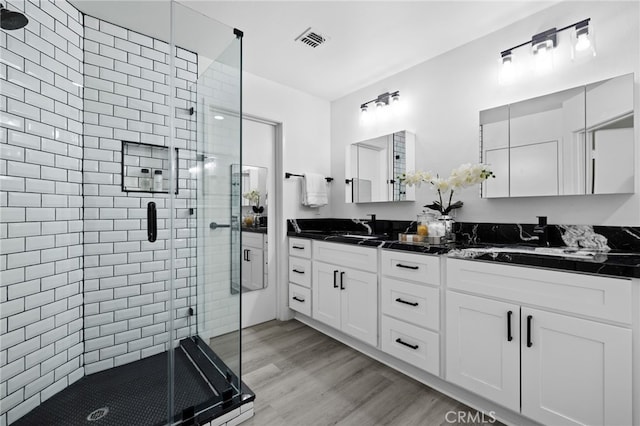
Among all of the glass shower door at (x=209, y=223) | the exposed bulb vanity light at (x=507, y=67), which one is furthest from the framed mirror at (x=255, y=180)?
the exposed bulb vanity light at (x=507, y=67)

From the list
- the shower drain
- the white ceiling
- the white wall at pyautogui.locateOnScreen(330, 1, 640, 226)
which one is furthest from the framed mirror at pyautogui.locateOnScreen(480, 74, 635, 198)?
the shower drain

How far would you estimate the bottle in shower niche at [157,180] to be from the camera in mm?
2197

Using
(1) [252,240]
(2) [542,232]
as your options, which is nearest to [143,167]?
(1) [252,240]

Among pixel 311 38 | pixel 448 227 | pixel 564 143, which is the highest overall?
pixel 311 38

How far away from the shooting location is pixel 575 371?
1285 mm

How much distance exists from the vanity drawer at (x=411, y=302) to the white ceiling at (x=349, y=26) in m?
1.83

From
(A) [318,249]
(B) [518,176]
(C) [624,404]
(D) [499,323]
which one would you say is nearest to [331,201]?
(A) [318,249]

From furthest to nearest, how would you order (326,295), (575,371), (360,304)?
(326,295) → (360,304) → (575,371)

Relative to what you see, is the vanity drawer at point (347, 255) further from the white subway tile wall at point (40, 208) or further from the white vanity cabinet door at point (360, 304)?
the white subway tile wall at point (40, 208)

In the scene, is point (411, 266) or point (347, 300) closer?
point (411, 266)

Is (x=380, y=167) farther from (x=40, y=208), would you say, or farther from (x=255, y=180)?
(x=40, y=208)

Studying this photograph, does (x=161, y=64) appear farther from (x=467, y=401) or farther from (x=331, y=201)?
(x=467, y=401)

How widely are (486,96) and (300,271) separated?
7.10 ft

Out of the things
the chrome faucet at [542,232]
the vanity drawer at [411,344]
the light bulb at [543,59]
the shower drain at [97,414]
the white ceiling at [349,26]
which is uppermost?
the white ceiling at [349,26]
